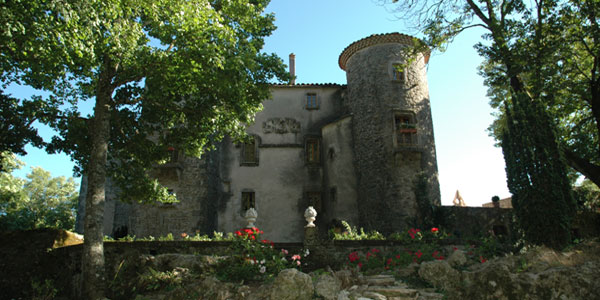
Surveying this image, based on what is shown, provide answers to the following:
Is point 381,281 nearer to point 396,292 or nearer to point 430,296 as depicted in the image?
point 396,292

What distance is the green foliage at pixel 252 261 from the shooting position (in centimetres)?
955

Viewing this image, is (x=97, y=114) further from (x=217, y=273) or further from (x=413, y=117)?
(x=413, y=117)

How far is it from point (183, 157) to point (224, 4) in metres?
9.87

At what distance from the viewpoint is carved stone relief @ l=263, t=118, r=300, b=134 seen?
22312 millimetres

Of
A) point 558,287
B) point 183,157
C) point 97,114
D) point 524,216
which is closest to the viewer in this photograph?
point 558,287

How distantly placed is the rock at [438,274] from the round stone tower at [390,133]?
836 cm

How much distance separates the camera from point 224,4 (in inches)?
475

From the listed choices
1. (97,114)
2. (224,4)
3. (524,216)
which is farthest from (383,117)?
(97,114)

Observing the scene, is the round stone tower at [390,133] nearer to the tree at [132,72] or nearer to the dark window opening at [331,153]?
the dark window opening at [331,153]

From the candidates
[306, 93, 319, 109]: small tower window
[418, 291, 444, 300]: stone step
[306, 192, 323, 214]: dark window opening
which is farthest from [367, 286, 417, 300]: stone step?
[306, 93, 319, 109]: small tower window

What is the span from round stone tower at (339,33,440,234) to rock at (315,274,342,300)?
956 cm

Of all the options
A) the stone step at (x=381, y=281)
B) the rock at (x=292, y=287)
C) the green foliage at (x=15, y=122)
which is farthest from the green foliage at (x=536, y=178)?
the green foliage at (x=15, y=122)

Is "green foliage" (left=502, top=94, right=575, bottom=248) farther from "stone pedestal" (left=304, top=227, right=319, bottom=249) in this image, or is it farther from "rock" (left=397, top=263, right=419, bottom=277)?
"stone pedestal" (left=304, top=227, right=319, bottom=249)

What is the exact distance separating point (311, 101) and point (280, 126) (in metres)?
2.47
